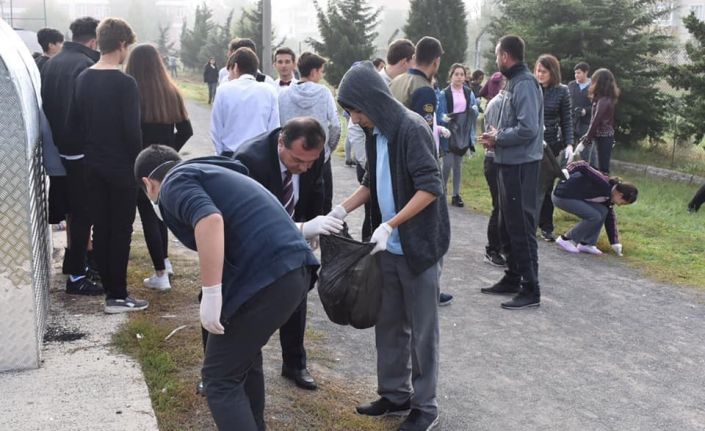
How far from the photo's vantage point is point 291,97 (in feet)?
20.0

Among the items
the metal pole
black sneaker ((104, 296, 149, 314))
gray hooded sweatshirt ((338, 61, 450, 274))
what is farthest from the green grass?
black sneaker ((104, 296, 149, 314))

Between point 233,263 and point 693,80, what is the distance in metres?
11.3

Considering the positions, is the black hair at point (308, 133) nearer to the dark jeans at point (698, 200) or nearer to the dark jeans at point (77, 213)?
the dark jeans at point (77, 213)

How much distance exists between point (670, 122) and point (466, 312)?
1018 cm

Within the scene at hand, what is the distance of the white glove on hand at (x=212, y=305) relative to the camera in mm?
2749

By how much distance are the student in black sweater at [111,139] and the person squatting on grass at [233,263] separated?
6.90 ft

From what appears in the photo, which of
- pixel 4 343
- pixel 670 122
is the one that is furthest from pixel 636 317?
pixel 670 122

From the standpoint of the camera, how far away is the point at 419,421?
3791mm

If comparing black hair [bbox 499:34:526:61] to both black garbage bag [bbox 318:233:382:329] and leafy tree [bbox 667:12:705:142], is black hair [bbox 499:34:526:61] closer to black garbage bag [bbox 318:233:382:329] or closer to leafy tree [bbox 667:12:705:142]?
black garbage bag [bbox 318:233:382:329]

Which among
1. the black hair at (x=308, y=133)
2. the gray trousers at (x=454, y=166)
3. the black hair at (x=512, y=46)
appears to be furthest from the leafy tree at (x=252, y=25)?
the black hair at (x=308, y=133)

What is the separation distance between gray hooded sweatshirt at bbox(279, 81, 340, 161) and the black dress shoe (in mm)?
2193

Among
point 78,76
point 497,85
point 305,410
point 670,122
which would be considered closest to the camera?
point 305,410

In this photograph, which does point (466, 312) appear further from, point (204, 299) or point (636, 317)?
point (204, 299)

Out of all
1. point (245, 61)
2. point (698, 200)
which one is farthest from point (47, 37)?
point (698, 200)
